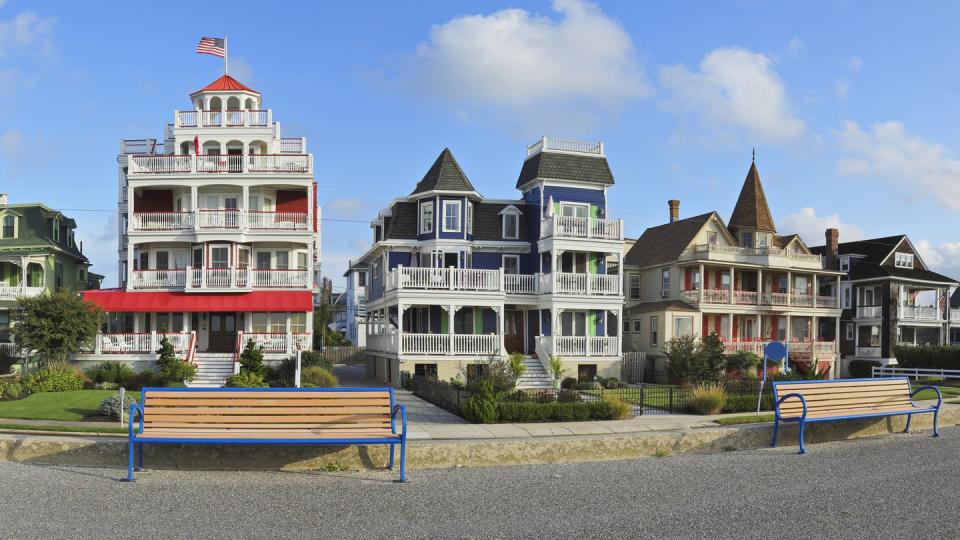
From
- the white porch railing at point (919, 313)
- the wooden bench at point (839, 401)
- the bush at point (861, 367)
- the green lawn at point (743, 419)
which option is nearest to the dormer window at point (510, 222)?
the green lawn at point (743, 419)

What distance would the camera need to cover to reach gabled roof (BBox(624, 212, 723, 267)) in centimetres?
5025

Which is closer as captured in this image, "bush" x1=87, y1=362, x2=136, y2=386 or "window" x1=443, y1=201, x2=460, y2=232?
"bush" x1=87, y1=362, x2=136, y2=386

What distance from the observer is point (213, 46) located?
142 feet

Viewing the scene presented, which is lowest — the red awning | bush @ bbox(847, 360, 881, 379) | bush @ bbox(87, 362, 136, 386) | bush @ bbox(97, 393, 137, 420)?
bush @ bbox(847, 360, 881, 379)

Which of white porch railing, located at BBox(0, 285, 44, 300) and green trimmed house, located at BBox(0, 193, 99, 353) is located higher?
green trimmed house, located at BBox(0, 193, 99, 353)

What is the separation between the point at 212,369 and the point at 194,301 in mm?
4365

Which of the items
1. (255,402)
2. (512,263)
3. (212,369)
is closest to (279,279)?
(212,369)

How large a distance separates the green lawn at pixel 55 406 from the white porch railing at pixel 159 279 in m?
11.8

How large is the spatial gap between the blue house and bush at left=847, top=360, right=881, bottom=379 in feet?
87.3

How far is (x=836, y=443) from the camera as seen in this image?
15836 millimetres

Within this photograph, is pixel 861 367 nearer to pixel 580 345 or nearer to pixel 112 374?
pixel 580 345

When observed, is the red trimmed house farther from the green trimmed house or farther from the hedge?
the hedge

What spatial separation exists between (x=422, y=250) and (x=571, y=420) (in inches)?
880

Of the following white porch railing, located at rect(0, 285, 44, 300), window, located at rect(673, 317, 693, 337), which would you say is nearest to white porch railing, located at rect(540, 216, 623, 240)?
window, located at rect(673, 317, 693, 337)
